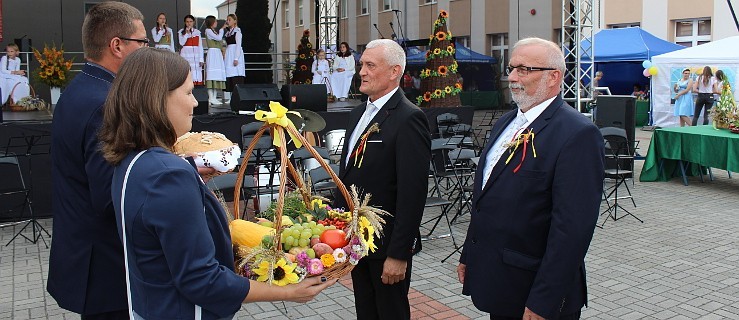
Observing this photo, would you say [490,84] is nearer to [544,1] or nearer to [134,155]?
[544,1]

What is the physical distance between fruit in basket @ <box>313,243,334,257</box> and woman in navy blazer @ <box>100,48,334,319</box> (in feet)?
1.18

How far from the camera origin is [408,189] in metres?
3.39

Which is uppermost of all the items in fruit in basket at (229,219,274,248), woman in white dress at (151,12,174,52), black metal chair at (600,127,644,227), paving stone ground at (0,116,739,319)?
woman in white dress at (151,12,174,52)

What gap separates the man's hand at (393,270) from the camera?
11.1ft

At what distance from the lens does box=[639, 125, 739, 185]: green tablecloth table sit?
10.6 m

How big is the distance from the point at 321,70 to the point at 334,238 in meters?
16.8

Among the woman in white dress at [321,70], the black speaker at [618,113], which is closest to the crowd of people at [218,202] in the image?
the black speaker at [618,113]

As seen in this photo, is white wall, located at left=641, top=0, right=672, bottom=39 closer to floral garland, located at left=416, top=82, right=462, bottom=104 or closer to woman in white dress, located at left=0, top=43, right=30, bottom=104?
floral garland, located at left=416, top=82, right=462, bottom=104

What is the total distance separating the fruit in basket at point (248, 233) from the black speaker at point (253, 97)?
32.2 ft

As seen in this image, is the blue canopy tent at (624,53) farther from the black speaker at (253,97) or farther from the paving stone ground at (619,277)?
the paving stone ground at (619,277)

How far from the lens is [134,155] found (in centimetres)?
184

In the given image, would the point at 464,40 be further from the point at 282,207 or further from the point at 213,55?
the point at 282,207

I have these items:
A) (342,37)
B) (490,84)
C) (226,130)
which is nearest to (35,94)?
(226,130)

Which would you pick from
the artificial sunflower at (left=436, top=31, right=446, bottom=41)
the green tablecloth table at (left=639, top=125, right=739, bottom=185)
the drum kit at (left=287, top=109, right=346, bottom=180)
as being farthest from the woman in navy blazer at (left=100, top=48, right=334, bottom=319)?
the artificial sunflower at (left=436, top=31, right=446, bottom=41)
